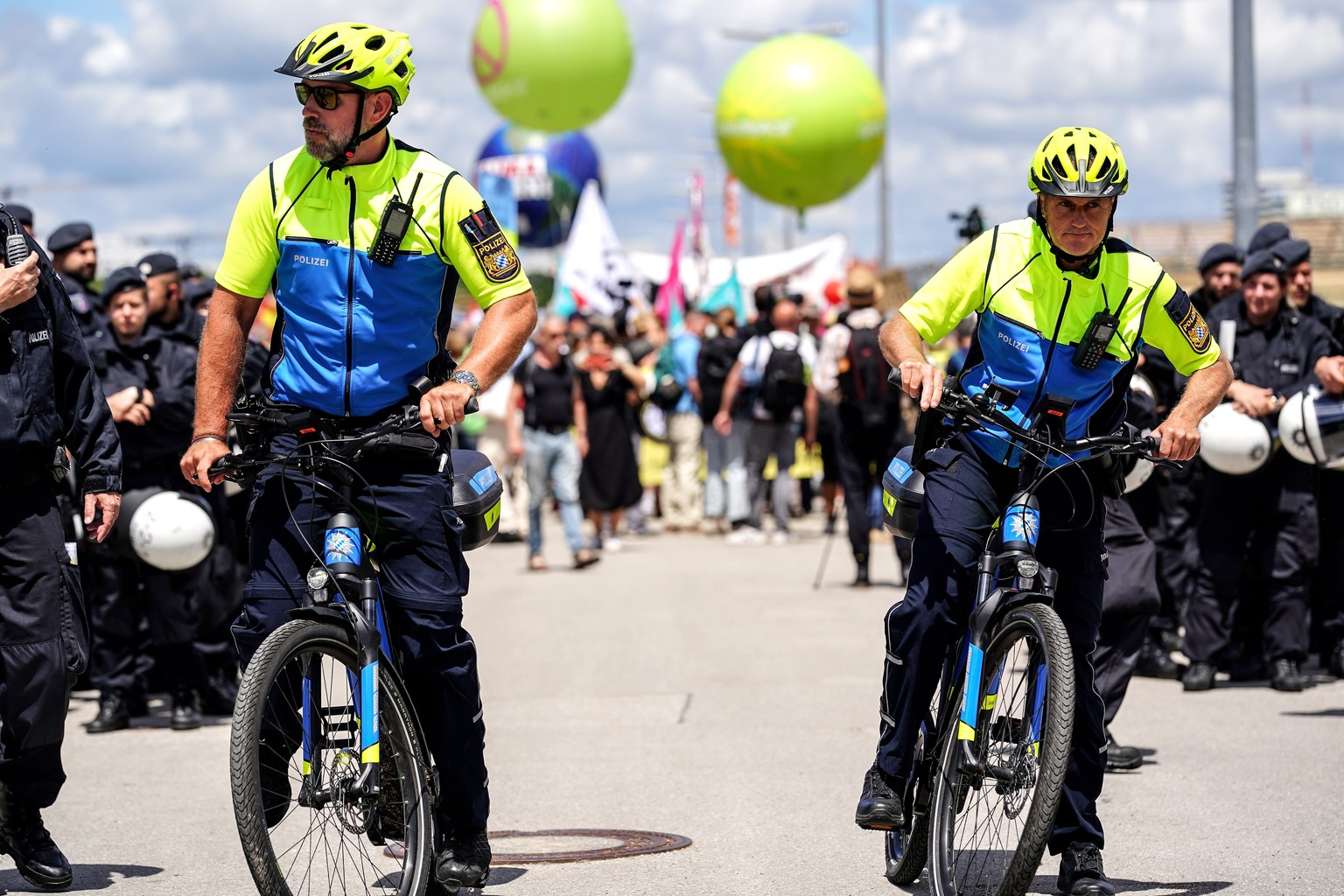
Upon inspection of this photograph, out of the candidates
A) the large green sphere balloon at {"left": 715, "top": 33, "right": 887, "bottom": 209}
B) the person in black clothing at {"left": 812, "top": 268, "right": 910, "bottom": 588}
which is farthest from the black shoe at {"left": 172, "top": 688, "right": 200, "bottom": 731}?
the large green sphere balloon at {"left": 715, "top": 33, "right": 887, "bottom": 209}

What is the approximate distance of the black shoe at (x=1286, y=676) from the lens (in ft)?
32.0

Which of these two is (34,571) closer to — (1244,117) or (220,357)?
(220,357)

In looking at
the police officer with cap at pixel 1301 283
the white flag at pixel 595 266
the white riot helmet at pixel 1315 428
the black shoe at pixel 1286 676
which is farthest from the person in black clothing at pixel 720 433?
the white riot helmet at pixel 1315 428

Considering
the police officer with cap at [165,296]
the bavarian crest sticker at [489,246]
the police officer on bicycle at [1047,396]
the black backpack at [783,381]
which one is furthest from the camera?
the black backpack at [783,381]

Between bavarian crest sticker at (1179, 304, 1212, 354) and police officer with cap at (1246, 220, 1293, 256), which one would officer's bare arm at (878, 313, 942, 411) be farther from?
police officer with cap at (1246, 220, 1293, 256)

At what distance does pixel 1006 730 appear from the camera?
519cm

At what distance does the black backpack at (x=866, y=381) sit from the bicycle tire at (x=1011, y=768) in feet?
28.7

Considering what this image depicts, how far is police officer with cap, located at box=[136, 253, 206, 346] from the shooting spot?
9672mm

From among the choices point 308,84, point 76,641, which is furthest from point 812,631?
point 308,84

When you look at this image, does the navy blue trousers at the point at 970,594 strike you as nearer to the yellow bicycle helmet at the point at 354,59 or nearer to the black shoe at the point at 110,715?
the yellow bicycle helmet at the point at 354,59

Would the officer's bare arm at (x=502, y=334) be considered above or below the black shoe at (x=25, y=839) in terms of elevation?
above

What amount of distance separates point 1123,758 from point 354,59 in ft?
14.1

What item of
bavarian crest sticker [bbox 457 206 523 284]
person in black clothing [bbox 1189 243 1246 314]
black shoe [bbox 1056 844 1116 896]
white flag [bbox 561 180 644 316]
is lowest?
black shoe [bbox 1056 844 1116 896]

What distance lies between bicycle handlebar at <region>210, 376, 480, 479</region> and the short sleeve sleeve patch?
6.44 feet
